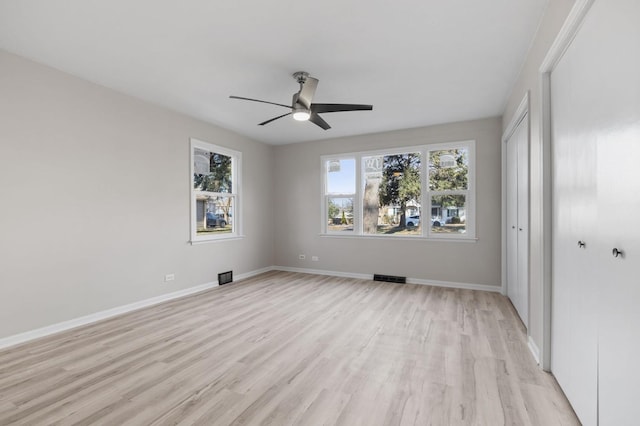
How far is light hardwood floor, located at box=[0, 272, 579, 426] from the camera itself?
1803 mm

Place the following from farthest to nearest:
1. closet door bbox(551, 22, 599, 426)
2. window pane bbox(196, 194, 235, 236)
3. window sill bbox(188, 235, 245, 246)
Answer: window pane bbox(196, 194, 235, 236) → window sill bbox(188, 235, 245, 246) → closet door bbox(551, 22, 599, 426)

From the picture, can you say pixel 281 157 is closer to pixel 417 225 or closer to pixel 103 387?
pixel 417 225

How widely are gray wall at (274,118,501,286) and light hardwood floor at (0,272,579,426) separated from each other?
1.13 metres

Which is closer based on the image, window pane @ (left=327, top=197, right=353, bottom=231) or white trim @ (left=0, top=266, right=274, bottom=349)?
white trim @ (left=0, top=266, right=274, bottom=349)

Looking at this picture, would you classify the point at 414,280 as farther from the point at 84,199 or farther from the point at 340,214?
the point at 84,199

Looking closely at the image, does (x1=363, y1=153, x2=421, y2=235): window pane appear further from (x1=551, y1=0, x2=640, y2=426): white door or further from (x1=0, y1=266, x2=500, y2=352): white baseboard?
(x1=551, y1=0, x2=640, y2=426): white door

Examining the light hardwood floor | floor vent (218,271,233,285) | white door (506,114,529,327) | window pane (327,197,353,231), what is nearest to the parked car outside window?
floor vent (218,271,233,285)

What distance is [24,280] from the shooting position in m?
2.86

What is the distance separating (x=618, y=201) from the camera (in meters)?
1.29

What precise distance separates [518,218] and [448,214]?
1.49m

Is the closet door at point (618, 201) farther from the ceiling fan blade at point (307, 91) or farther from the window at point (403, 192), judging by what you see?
the window at point (403, 192)

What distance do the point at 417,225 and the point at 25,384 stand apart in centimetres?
498

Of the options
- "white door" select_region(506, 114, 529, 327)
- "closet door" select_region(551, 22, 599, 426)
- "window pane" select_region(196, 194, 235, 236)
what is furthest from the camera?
"window pane" select_region(196, 194, 235, 236)

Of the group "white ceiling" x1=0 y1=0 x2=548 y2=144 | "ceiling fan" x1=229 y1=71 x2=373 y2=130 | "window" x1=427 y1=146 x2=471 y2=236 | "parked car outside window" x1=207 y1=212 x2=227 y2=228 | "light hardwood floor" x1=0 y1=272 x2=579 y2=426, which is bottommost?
"light hardwood floor" x1=0 y1=272 x2=579 y2=426
